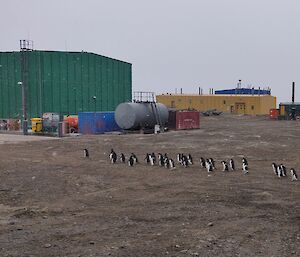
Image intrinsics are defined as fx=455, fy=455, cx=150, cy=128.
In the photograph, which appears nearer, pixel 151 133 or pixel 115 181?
pixel 115 181

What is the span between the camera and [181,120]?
40.3 m

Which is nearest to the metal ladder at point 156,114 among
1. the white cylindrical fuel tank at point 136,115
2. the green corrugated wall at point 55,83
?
the white cylindrical fuel tank at point 136,115

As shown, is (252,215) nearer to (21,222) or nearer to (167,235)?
(167,235)

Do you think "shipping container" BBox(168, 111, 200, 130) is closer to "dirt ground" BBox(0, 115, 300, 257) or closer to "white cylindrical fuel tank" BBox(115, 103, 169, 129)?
"white cylindrical fuel tank" BBox(115, 103, 169, 129)

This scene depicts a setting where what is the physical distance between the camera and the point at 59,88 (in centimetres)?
4791

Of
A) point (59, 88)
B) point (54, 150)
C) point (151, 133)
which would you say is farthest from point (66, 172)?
point (59, 88)

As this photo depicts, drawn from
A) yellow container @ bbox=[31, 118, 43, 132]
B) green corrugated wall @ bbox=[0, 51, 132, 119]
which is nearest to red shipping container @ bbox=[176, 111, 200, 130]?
yellow container @ bbox=[31, 118, 43, 132]

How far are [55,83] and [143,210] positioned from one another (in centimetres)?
3853

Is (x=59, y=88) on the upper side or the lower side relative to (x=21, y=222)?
upper

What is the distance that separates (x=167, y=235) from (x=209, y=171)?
27.1ft

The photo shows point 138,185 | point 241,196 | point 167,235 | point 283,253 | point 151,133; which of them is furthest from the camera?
point 151,133

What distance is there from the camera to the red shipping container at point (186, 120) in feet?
131

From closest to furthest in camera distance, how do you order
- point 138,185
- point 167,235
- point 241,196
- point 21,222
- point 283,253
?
point 283,253 → point 167,235 → point 21,222 → point 241,196 → point 138,185

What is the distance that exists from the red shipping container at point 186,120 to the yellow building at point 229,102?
37.2m
